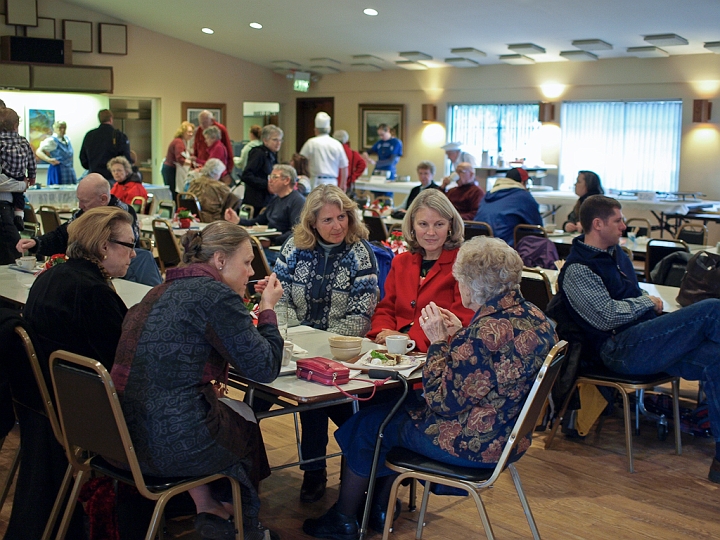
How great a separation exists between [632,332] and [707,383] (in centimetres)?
40

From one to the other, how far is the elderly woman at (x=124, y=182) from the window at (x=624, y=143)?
794 cm

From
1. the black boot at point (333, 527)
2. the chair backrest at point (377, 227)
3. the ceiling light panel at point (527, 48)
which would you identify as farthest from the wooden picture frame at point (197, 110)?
the black boot at point (333, 527)

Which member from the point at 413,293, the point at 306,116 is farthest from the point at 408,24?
the point at 413,293

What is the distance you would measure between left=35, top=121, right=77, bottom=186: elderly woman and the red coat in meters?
10.3

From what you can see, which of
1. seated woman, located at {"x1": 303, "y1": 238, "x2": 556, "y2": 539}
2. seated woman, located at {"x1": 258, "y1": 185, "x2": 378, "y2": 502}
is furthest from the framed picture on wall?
seated woman, located at {"x1": 303, "y1": 238, "x2": 556, "y2": 539}

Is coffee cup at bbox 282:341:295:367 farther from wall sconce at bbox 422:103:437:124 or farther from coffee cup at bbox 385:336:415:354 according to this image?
wall sconce at bbox 422:103:437:124

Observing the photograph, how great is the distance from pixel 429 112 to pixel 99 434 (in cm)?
1376

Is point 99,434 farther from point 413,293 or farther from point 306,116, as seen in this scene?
point 306,116

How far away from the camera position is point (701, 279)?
4227mm

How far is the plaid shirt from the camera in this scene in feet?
20.6

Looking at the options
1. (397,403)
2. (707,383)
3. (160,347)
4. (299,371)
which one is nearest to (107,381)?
(160,347)

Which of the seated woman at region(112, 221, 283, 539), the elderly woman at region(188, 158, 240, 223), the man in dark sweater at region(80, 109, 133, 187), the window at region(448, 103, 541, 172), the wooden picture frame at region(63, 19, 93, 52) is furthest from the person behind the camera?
the window at region(448, 103, 541, 172)

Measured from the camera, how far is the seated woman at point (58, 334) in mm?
2943

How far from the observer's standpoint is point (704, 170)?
12.6 m
